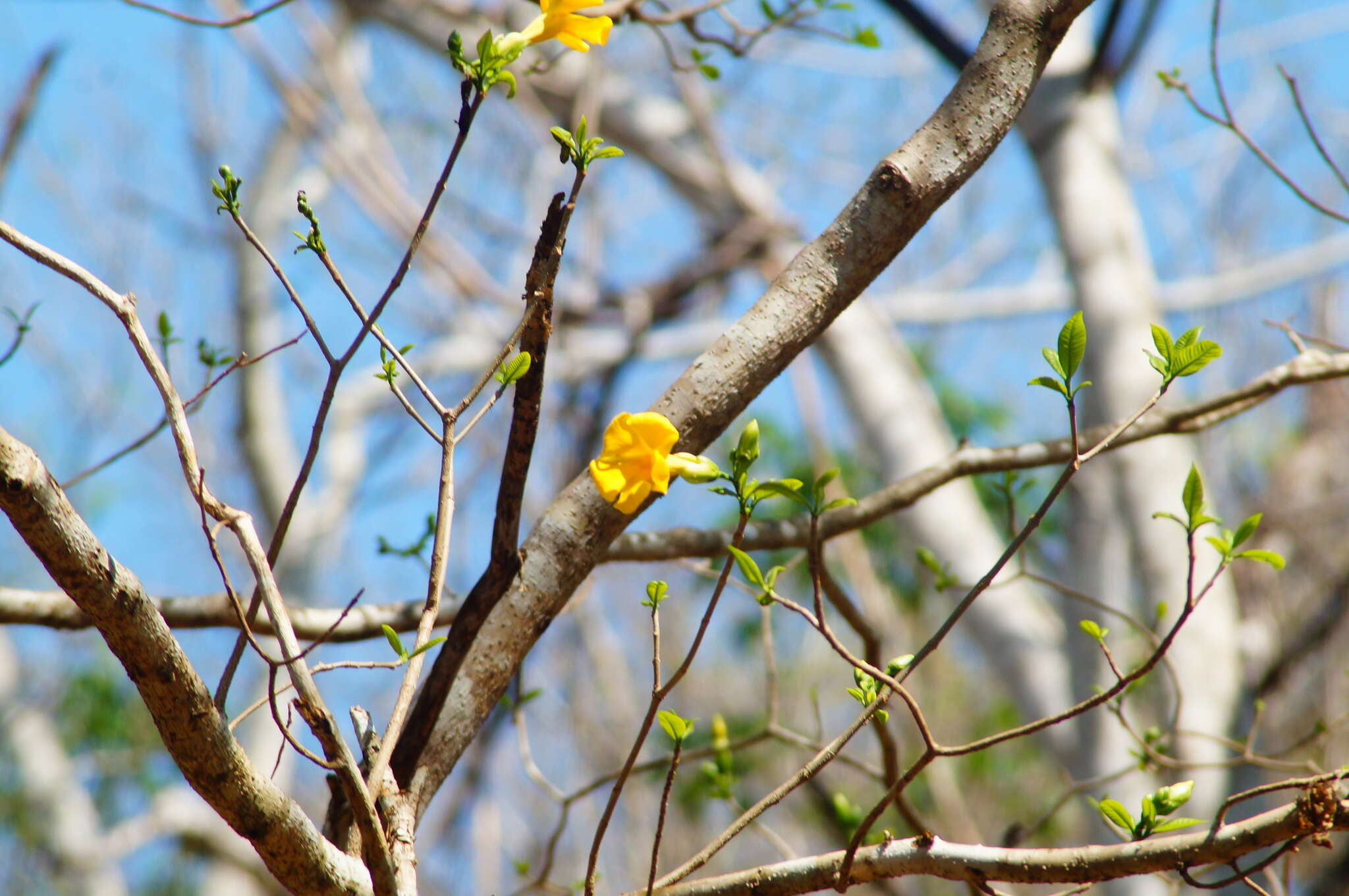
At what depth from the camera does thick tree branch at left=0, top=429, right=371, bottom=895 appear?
24.1 inches

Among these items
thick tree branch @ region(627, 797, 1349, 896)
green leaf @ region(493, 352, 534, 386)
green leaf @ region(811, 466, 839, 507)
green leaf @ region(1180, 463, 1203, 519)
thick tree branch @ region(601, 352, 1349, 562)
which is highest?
thick tree branch @ region(601, 352, 1349, 562)

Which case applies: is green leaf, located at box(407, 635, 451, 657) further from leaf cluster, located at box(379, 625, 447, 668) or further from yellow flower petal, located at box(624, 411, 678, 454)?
yellow flower petal, located at box(624, 411, 678, 454)

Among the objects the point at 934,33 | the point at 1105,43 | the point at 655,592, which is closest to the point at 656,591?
the point at 655,592

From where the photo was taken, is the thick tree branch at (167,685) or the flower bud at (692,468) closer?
the thick tree branch at (167,685)

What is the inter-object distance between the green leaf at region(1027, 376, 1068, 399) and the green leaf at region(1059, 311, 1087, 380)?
0.03ft

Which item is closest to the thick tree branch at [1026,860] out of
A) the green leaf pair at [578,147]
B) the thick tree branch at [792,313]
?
the thick tree branch at [792,313]

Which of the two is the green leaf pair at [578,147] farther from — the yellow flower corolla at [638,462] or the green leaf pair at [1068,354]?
the green leaf pair at [1068,354]

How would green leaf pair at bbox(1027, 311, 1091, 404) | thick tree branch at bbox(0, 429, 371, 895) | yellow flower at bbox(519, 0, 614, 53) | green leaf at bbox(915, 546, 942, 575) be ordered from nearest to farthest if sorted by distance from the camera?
thick tree branch at bbox(0, 429, 371, 895), green leaf pair at bbox(1027, 311, 1091, 404), yellow flower at bbox(519, 0, 614, 53), green leaf at bbox(915, 546, 942, 575)

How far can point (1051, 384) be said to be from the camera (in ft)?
2.45

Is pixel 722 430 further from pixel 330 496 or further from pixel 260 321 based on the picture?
pixel 330 496

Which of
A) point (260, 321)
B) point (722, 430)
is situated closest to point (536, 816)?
point (260, 321)

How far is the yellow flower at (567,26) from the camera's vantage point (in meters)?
0.82

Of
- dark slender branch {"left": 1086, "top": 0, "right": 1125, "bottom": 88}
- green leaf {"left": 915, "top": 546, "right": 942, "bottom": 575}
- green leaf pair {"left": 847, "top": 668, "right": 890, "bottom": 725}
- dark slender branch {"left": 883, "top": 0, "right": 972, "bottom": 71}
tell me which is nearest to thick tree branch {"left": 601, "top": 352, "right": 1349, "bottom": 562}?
green leaf {"left": 915, "top": 546, "right": 942, "bottom": 575}

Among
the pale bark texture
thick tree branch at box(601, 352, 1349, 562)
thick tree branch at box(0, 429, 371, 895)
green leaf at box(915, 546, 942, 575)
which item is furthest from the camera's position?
the pale bark texture
